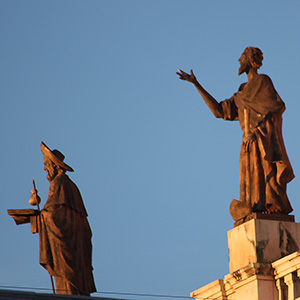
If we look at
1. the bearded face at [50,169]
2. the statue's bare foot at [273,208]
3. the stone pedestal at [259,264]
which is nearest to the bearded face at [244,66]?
the statue's bare foot at [273,208]

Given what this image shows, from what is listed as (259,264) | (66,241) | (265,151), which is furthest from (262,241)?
(66,241)

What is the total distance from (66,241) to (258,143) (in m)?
3.57

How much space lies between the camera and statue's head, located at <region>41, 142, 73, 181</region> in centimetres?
1892

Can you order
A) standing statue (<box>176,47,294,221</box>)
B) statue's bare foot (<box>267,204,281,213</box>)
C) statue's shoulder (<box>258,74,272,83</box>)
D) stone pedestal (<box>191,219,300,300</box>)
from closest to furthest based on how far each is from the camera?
1. stone pedestal (<box>191,219,300,300</box>)
2. statue's bare foot (<box>267,204,281,213</box>)
3. standing statue (<box>176,47,294,221</box>)
4. statue's shoulder (<box>258,74,272,83</box>)

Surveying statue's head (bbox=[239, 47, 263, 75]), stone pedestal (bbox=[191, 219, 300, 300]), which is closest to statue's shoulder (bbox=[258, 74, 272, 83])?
statue's head (bbox=[239, 47, 263, 75])

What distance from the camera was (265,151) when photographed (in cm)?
1769

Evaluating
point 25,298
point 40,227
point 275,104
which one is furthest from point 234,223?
point 25,298

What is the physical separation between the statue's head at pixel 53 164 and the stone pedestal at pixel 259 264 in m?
3.26

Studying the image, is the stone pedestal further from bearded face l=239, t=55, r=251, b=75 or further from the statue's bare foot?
bearded face l=239, t=55, r=251, b=75

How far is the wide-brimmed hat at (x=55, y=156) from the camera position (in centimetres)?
1892

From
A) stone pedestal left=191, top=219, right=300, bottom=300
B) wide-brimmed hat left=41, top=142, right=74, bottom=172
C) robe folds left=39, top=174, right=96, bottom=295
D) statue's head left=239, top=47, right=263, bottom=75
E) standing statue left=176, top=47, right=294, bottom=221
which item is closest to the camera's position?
stone pedestal left=191, top=219, right=300, bottom=300

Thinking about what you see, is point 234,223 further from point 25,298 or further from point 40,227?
point 25,298

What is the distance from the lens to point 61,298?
14734 millimetres

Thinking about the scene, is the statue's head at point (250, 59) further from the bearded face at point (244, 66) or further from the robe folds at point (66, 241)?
the robe folds at point (66, 241)
